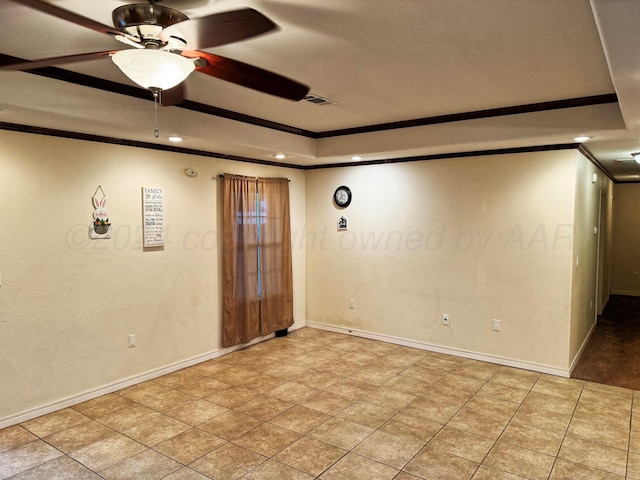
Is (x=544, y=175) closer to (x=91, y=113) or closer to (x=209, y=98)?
(x=209, y=98)

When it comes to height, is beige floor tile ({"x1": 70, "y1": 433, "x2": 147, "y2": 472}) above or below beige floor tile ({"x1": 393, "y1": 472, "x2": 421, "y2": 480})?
above

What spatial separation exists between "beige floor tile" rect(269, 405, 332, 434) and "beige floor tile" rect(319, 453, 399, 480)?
506 millimetres

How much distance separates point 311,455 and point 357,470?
1.12 ft

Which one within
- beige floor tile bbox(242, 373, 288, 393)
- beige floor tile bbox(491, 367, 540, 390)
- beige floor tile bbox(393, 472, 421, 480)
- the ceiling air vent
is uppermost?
the ceiling air vent

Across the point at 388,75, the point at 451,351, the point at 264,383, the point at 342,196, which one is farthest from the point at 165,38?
the point at 451,351

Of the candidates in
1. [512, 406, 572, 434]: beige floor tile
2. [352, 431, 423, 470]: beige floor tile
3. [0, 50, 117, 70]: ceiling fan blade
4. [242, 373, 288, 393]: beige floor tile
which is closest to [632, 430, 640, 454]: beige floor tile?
[512, 406, 572, 434]: beige floor tile

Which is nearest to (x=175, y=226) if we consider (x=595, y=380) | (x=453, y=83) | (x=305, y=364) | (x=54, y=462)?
(x=305, y=364)

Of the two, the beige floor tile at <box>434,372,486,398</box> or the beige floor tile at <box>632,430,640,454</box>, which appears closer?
the beige floor tile at <box>632,430,640,454</box>

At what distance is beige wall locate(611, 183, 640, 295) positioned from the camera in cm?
859

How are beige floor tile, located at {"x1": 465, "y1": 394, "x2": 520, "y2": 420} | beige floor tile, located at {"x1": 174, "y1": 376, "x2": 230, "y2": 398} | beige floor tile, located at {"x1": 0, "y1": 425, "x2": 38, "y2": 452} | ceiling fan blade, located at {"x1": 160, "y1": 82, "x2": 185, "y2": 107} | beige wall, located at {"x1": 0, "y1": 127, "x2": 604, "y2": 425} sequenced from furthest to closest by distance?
beige floor tile, located at {"x1": 174, "y1": 376, "x2": 230, "y2": 398}
beige floor tile, located at {"x1": 465, "y1": 394, "x2": 520, "y2": 420}
beige wall, located at {"x1": 0, "y1": 127, "x2": 604, "y2": 425}
beige floor tile, located at {"x1": 0, "y1": 425, "x2": 38, "y2": 452}
ceiling fan blade, located at {"x1": 160, "y1": 82, "x2": 185, "y2": 107}

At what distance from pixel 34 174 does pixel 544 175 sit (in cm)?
453

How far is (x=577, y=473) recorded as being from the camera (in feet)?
9.04

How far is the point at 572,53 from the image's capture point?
2641mm

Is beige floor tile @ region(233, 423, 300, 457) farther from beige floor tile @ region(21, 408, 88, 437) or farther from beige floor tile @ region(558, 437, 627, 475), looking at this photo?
beige floor tile @ region(558, 437, 627, 475)
